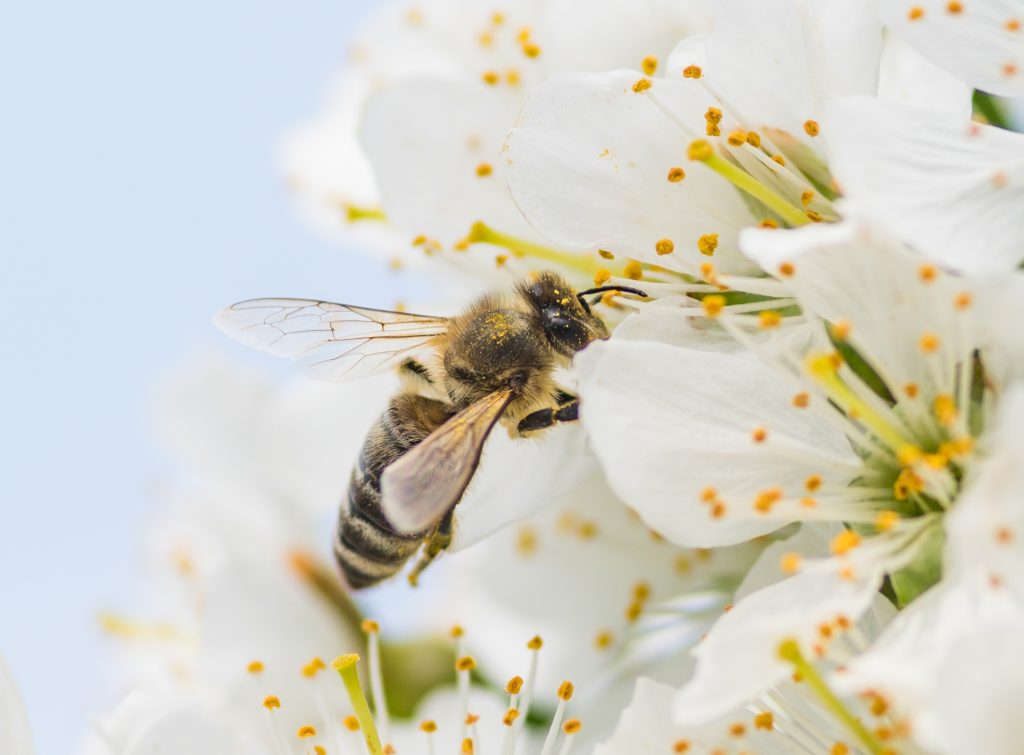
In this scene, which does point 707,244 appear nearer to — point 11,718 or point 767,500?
point 767,500

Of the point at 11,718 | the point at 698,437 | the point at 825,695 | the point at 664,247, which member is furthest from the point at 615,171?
the point at 11,718

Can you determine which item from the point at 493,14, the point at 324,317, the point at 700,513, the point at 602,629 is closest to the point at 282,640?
the point at 602,629

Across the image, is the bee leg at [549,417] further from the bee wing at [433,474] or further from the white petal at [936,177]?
the white petal at [936,177]

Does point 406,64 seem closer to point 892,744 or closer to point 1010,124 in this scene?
point 1010,124

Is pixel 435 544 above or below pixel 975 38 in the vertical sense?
below

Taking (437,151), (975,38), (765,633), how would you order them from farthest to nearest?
(437,151) → (975,38) → (765,633)

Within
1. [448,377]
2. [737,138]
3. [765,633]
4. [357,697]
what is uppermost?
[737,138]
